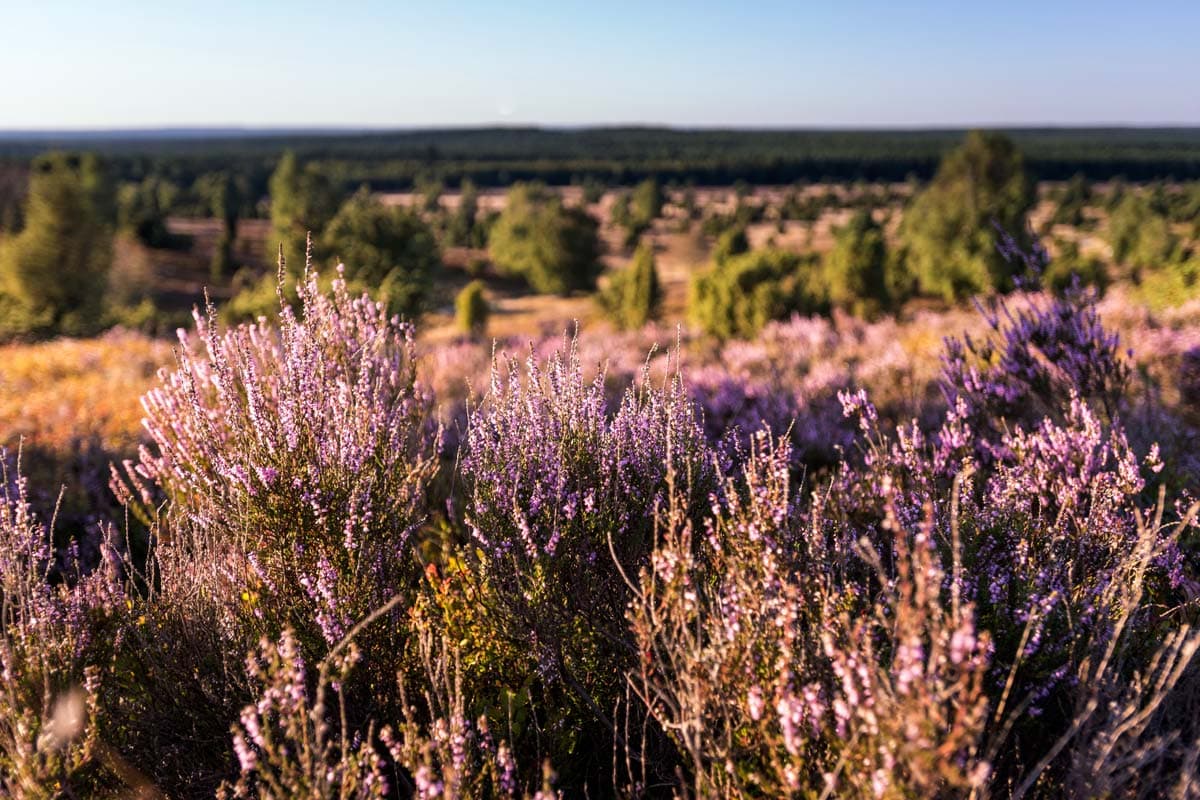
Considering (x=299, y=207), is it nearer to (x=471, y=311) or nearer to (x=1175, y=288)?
(x=471, y=311)

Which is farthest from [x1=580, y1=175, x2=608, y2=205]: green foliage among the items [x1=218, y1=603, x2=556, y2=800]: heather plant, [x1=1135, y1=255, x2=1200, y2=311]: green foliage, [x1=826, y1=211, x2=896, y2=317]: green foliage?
[x1=218, y1=603, x2=556, y2=800]: heather plant

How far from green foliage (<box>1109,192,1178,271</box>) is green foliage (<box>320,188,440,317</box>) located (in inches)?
1695

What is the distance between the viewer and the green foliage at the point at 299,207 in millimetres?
19522

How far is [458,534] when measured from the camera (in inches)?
173

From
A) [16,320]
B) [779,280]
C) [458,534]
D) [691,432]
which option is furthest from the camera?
[16,320]

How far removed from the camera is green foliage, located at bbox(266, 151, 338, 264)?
19.5 metres

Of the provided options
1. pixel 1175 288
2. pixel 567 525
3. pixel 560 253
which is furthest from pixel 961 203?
pixel 567 525

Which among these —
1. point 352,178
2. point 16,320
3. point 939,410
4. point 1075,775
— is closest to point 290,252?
point 939,410

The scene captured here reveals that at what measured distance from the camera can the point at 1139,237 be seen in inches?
2066

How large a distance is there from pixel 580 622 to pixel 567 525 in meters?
0.43

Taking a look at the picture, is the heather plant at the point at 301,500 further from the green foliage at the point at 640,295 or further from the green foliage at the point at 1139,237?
the green foliage at the point at 1139,237

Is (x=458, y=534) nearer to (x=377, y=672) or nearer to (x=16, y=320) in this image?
(x=377, y=672)

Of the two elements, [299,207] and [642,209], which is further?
[642,209]

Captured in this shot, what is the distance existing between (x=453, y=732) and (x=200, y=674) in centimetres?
139
